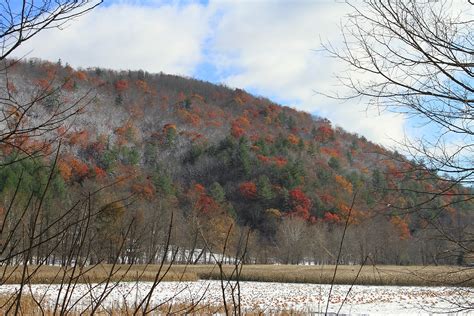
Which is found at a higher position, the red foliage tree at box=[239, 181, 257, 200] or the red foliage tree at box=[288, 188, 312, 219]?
the red foliage tree at box=[239, 181, 257, 200]

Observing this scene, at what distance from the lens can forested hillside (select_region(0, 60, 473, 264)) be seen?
9.12ft

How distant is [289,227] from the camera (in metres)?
67.0

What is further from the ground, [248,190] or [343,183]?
[343,183]

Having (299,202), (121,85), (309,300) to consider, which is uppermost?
(121,85)

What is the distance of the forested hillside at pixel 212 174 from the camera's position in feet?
9.12

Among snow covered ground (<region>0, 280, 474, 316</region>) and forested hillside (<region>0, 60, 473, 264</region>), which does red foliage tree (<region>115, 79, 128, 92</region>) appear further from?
snow covered ground (<region>0, 280, 474, 316</region>)

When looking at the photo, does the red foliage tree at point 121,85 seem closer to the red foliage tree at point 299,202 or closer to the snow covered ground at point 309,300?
the red foliage tree at point 299,202

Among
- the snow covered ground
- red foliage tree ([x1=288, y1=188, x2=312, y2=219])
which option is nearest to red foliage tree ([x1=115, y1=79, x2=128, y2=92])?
red foliage tree ([x1=288, y1=188, x2=312, y2=219])

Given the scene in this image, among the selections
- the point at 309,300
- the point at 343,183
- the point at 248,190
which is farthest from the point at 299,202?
the point at 309,300

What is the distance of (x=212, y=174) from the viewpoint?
348 ft

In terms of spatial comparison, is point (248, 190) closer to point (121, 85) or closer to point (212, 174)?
point (212, 174)

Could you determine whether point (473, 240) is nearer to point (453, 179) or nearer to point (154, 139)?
point (453, 179)

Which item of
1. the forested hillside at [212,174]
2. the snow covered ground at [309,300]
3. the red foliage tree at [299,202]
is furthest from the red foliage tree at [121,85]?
the snow covered ground at [309,300]

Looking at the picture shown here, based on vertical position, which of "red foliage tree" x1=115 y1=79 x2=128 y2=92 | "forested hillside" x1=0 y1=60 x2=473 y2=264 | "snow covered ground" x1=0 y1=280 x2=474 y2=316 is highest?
"red foliage tree" x1=115 y1=79 x2=128 y2=92
